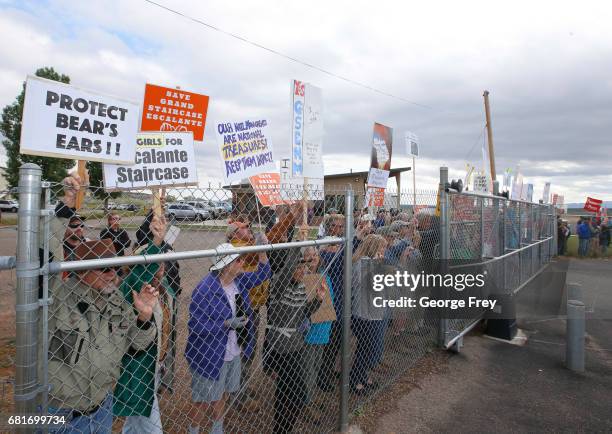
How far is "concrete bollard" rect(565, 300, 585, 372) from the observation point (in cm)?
498

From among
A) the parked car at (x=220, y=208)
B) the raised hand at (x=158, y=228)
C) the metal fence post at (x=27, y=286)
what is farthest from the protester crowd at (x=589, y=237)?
the metal fence post at (x=27, y=286)

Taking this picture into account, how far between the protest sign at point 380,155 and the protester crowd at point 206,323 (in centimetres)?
106

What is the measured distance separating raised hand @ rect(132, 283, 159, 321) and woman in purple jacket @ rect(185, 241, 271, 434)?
24.0 inches

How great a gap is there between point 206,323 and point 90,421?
0.93 metres

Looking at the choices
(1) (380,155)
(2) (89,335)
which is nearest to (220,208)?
(2) (89,335)

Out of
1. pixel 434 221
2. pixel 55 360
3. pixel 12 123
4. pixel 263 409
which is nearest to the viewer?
pixel 55 360

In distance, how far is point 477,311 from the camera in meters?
6.25

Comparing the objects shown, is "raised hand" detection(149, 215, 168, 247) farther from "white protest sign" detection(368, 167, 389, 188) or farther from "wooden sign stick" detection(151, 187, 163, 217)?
A: "white protest sign" detection(368, 167, 389, 188)

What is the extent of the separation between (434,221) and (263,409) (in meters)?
3.39

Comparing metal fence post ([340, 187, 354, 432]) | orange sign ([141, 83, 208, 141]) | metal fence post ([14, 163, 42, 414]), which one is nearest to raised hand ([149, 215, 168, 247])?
metal fence post ([14, 163, 42, 414])

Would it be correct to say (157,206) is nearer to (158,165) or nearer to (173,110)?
(158,165)

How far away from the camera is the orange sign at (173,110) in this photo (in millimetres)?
3297

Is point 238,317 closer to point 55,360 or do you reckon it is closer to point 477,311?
point 55,360

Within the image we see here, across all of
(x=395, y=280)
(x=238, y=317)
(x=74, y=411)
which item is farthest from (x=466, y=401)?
(x=74, y=411)
